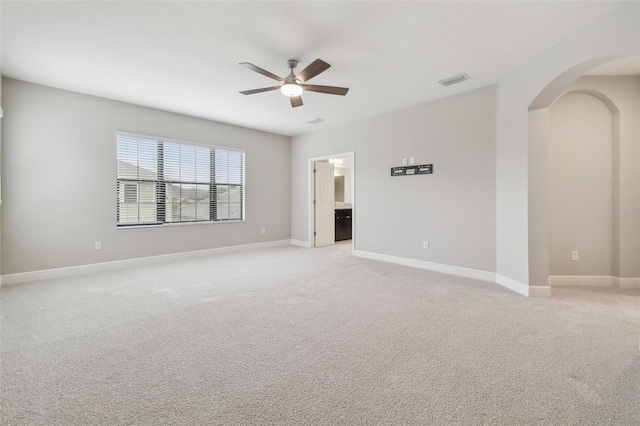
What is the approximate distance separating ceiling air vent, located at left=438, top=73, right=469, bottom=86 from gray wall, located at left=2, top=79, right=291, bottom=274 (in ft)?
15.0

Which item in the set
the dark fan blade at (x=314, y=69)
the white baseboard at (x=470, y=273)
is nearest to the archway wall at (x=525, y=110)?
the white baseboard at (x=470, y=273)

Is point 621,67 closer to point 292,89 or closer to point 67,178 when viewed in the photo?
point 292,89

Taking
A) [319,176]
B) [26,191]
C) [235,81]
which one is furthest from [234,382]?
[319,176]

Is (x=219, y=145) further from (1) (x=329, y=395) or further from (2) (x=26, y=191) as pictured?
(1) (x=329, y=395)

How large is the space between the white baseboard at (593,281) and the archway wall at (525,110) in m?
0.76

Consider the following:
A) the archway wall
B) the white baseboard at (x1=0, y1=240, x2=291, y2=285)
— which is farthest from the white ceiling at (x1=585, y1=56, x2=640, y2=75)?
the white baseboard at (x1=0, y1=240, x2=291, y2=285)

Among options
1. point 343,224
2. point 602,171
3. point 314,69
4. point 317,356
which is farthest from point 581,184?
point 343,224

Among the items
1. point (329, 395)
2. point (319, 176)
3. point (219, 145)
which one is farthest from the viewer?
point (319, 176)

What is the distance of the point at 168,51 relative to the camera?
3037 millimetres

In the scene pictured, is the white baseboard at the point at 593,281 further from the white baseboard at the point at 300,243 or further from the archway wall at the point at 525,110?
the white baseboard at the point at 300,243

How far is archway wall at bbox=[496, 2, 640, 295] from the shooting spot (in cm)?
230

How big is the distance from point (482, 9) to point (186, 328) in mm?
3855

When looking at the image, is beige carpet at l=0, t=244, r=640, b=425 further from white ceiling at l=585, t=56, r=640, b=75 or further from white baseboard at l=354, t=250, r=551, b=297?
white ceiling at l=585, t=56, r=640, b=75

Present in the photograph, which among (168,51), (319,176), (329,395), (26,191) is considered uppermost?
(168,51)
